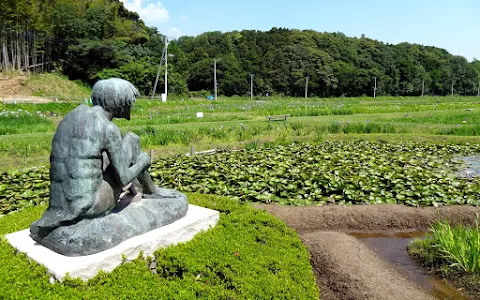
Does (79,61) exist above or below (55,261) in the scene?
above

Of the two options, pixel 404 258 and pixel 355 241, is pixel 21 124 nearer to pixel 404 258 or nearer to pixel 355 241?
pixel 355 241

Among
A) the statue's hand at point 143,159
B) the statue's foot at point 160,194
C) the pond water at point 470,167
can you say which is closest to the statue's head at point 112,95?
the statue's hand at point 143,159

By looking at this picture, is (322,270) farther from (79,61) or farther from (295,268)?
(79,61)

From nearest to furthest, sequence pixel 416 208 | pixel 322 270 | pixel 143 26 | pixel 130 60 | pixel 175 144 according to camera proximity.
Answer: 1. pixel 322 270
2. pixel 416 208
3. pixel 175 144
4. pixel 130 60
5. pixel 143 26

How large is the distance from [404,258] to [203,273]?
10.8 feet

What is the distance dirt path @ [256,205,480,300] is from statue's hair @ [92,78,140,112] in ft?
10.3

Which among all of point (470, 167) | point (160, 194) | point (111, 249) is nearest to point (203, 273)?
point (111, 249)

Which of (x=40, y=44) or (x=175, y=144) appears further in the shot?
(x=40, y=44)

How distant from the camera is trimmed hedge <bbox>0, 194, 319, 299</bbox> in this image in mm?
3248

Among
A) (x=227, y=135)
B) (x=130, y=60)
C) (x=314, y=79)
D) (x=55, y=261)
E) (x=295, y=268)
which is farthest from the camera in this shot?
(x=314, y=79)

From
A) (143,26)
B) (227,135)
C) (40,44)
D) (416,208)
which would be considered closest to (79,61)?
(40,44)

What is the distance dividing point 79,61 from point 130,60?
18.7 ft

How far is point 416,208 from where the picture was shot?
6.77 metres

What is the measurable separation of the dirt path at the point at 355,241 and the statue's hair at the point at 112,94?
3.14m
